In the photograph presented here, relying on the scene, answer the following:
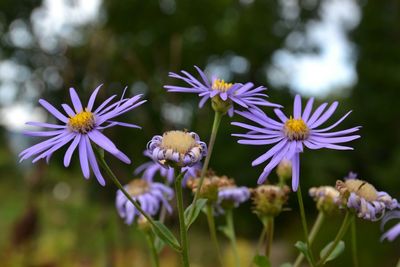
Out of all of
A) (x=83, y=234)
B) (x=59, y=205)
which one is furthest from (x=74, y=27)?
(x=83, y=234)

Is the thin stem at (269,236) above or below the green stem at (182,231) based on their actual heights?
below

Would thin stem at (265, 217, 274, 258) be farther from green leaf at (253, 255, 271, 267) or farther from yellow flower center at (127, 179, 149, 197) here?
yellow flower center at (127, 179, 149, 197)

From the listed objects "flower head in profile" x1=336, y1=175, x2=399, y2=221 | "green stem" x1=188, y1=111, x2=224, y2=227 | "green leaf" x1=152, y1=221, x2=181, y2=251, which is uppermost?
"green stem" x1=188, y1=111, x2=224, y2=227

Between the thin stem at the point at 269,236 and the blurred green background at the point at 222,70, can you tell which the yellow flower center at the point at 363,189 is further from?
the blurred green background at the point at 222,70

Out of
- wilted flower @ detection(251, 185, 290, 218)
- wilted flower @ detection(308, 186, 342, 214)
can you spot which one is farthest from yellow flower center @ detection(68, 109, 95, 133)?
wilted flower @ detection(308, 186, 342, 214)

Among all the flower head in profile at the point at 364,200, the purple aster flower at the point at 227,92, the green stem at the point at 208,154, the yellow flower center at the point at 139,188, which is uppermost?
the purple aster flower at the point at 227,92

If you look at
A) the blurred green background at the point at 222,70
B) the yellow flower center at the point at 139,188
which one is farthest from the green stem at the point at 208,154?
the blurred green background at the point at 222,70

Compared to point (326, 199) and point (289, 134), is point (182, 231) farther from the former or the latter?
point (326, 199)
